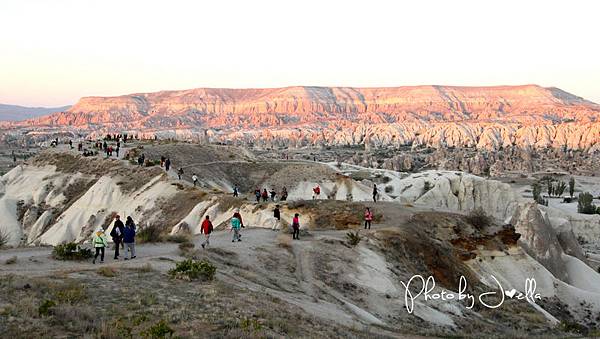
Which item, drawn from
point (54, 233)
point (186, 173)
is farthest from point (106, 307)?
point (186, 173)

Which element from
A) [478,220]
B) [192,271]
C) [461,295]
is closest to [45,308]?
[192,271]

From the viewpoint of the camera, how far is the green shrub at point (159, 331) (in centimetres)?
885

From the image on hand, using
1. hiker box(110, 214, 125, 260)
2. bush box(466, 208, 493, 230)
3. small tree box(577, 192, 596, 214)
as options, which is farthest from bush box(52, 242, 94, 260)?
small tree box(577, 192, 596, 214)

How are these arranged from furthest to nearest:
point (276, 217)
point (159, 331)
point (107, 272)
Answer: point (276, 217), point (107, 272), point (159, 331)

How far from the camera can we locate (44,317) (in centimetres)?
947

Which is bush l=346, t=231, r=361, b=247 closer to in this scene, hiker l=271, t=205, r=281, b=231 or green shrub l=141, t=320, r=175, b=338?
hiker l=271, t=205, r=281, b=231

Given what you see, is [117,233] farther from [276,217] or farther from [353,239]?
[276,217]

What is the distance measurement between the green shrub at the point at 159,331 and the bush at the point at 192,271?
4.88 m

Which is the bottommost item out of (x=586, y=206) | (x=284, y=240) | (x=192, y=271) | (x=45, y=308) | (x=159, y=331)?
(x=586, y=206)

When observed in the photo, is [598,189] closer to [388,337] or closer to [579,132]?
[579,132]

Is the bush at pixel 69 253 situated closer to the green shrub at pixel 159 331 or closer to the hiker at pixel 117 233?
the hiker at pixel 117 233

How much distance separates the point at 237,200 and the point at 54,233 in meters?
16.1

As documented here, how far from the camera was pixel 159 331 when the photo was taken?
8.89m

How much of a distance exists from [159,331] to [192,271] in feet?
17.6
